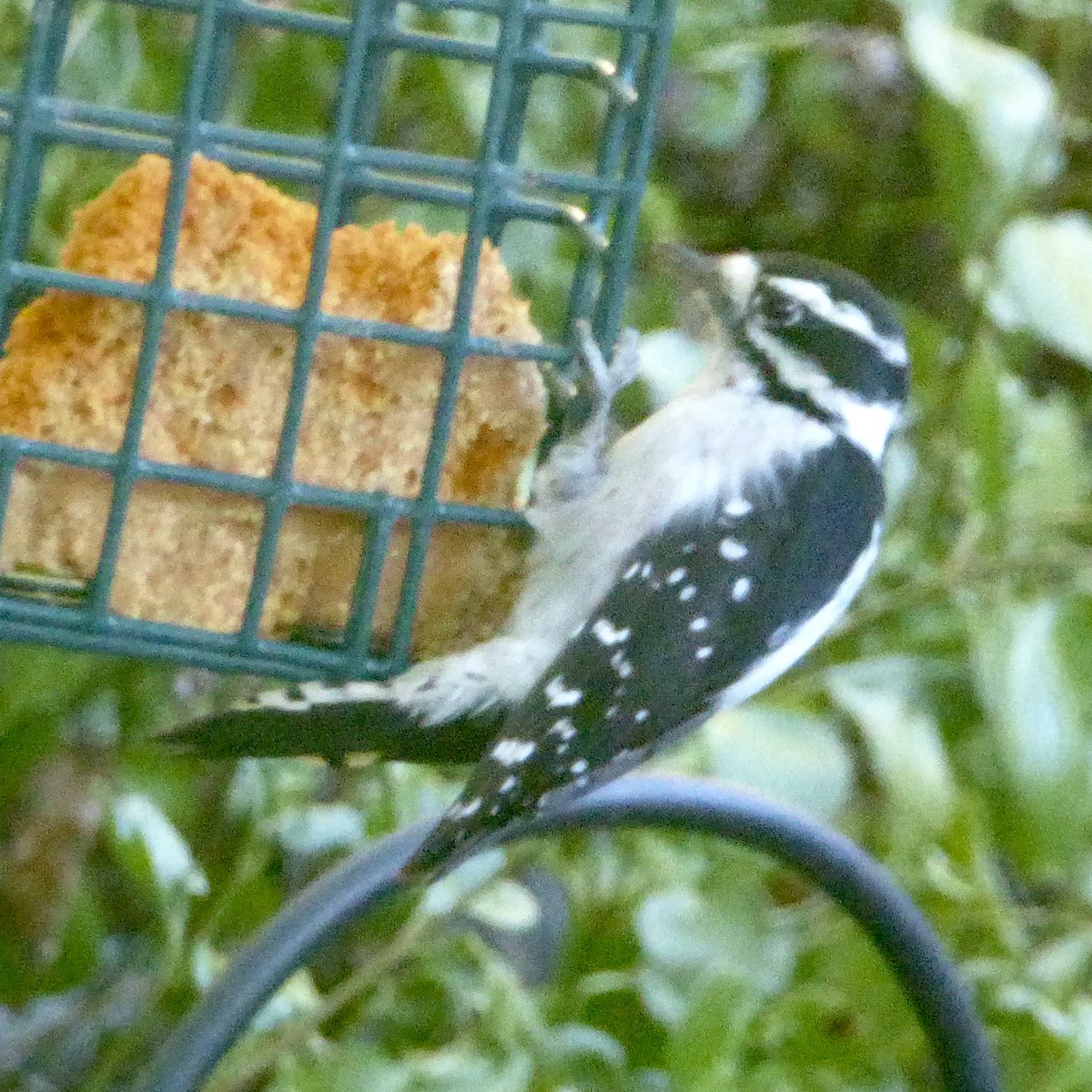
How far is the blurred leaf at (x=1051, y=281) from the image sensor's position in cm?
195

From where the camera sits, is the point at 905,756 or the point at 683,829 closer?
the point at 683,829

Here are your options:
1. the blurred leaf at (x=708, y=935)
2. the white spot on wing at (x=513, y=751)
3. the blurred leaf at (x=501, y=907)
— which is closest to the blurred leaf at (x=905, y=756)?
the blurred leaf at (x=708, y=935)

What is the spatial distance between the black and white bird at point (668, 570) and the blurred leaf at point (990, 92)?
0.38m

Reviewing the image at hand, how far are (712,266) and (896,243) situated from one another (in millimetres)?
1688

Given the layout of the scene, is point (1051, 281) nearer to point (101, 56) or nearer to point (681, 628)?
point (681, 628)

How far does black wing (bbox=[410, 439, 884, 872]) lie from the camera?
4.75 feet

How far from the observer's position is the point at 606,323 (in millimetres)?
1512

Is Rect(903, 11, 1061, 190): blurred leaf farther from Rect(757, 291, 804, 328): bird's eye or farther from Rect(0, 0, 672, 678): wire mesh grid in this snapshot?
Rect(0, 0, 672, 678): wire mesh grid

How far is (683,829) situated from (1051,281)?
2.66ft

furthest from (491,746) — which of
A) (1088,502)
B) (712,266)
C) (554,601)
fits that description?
(1088,502)

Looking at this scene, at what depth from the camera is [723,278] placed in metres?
1.74

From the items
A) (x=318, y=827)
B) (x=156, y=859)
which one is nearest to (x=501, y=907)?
(x=318, y=827)

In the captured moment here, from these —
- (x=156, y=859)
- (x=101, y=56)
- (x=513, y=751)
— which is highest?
(x=101, y=56)

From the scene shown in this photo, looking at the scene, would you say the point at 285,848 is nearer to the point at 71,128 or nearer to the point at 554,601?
the point at 554,601
